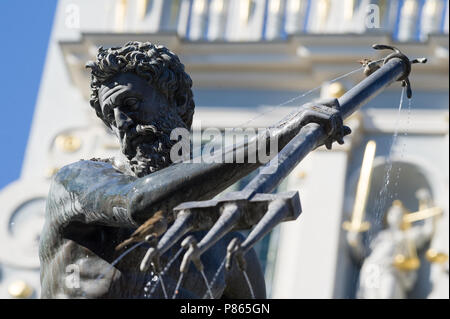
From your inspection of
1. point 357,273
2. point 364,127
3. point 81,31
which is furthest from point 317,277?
point 81,31

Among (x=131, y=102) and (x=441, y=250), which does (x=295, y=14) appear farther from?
(x=131, y=102)

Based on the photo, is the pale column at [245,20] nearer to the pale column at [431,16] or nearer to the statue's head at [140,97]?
the pale column at [431,16]

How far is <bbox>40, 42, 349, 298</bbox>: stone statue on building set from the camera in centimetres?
659

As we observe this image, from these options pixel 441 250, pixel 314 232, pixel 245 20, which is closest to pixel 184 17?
pixel 245 20

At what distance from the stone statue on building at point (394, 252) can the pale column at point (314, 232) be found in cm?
28

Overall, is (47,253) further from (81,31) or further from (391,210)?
(81,31)

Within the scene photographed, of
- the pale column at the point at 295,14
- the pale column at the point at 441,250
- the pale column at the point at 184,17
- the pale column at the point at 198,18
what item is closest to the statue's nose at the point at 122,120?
the pale column at the point at 441,250

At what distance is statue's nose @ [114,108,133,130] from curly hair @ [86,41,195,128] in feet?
0.53

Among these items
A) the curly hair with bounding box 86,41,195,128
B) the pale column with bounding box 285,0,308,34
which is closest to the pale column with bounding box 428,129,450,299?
the pale column with bounding box 285,0,308,34

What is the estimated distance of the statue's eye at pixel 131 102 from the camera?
282 inches

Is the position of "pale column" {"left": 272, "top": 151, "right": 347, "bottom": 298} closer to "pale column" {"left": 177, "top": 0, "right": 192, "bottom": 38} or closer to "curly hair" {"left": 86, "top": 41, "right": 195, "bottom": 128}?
"pale column" {"left": 177, "top": 0, "right": 192, "bottom": 38}

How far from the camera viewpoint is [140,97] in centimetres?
718

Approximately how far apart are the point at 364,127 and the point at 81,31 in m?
3.40

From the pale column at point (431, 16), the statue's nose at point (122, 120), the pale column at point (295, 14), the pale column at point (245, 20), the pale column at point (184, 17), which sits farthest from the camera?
the pale column at point (184, 17)
